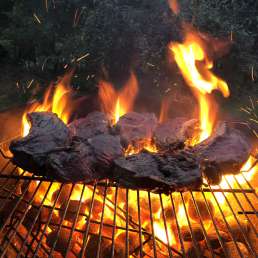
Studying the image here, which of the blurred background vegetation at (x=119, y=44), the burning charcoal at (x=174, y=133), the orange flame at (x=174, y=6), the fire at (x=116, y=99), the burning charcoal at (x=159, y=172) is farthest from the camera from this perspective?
the orange flame at (x=174, y=6)

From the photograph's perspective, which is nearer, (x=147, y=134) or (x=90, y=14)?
(x=147, y=134)

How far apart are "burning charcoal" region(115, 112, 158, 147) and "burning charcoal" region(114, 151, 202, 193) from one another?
620 millimetres

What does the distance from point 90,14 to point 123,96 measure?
5.46 feet

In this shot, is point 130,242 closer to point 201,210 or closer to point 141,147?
point 201,210

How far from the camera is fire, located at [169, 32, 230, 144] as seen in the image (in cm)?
425

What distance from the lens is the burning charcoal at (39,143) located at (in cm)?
264

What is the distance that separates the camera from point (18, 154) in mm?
2654

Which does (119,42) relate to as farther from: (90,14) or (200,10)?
(200,10)

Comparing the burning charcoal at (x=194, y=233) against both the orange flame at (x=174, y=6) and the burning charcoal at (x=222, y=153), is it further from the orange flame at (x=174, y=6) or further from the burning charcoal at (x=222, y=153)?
the orange flame at (x=174, y=6)

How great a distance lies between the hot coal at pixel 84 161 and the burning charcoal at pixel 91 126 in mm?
412

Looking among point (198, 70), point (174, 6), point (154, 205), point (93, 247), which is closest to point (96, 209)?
point (93, 247)

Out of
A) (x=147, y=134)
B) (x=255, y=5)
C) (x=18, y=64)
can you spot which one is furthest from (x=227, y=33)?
(x=18, y=64)

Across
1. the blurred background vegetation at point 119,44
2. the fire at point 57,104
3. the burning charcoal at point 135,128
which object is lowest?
the burning charcoal at point 135,128

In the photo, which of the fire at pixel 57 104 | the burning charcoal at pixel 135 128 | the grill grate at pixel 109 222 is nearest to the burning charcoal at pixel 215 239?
the grill grate at pixel 109 222
